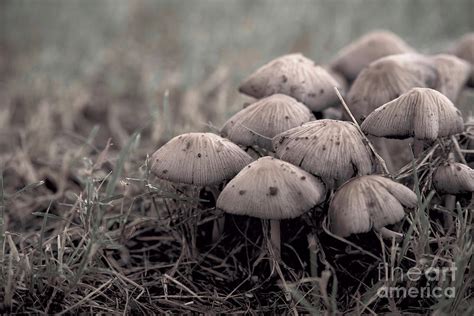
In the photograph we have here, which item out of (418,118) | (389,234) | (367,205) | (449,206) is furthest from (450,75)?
(367,205)

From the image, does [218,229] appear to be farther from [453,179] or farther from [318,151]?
[453,179]

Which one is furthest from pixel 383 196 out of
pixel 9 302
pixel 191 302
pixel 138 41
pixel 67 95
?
pixel 138 41

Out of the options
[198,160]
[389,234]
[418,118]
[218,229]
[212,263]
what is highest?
[418,118]

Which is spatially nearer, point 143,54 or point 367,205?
point 367,205

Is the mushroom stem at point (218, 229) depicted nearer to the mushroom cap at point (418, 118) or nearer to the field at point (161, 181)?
the field at point (161, 181)

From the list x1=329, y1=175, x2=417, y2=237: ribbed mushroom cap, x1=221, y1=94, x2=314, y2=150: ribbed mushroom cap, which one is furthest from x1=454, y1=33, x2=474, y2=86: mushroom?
x1=329, y1=175, x2=417, y2=237: ribbed mushroom cap

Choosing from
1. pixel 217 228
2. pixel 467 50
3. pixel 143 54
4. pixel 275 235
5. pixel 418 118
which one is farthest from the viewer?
pixel 143 54

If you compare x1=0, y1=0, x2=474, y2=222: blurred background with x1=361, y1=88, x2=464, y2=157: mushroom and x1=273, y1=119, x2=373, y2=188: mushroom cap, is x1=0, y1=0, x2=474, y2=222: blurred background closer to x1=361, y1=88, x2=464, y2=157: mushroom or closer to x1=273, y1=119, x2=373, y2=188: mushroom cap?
x1=273, y1=119, x2=373, y2=188: mushroom cap
